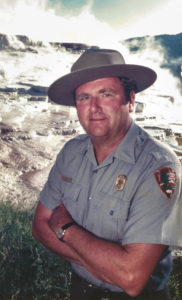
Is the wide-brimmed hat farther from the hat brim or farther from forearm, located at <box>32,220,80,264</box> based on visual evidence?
forearm, located at <box>32,220,80,264</box>

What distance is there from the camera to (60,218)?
5.55ft

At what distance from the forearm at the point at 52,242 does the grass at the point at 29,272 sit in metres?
0.57

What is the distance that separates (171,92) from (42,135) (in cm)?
1143

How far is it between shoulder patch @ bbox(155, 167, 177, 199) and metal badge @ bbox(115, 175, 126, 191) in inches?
9.0

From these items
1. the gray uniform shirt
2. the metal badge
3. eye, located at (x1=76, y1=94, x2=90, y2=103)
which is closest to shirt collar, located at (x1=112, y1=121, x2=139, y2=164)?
the gray uniform shirt

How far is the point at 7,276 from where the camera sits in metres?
2.46

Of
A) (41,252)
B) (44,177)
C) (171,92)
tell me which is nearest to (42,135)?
(44,177)

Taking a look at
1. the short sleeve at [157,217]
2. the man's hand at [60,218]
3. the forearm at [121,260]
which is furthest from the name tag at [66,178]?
the short sleeve at [157,217]

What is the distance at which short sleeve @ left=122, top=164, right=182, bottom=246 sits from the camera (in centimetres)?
132

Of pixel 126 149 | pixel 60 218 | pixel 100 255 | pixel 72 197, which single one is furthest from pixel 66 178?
pixel 100 255

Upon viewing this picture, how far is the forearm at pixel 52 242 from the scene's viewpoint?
165 centimetres

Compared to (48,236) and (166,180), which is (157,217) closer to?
(166,180)

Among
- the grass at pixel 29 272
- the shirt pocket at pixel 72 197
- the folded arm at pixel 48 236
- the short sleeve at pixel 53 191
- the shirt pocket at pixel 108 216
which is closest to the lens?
the shirt pocket at pixel 108 216

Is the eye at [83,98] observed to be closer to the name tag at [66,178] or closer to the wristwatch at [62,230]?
the name tag at [66,178]
